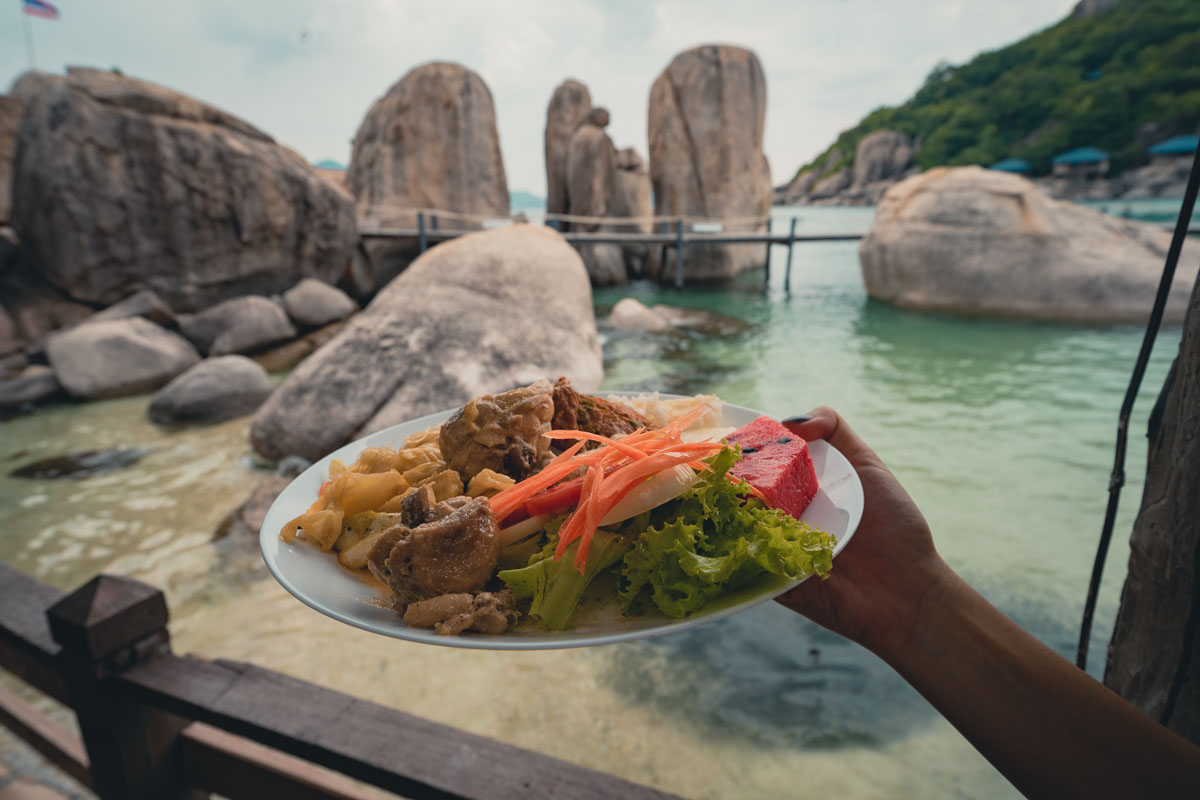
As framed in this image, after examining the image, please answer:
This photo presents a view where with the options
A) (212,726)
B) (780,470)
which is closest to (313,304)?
(212,726)

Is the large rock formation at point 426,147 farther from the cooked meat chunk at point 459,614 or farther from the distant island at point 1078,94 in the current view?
the distant island at point 1078,94

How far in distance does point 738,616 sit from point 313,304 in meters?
11.7

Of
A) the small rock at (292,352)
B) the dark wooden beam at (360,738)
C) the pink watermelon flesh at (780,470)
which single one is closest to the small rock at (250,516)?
the dark wooden beam at (360,738)

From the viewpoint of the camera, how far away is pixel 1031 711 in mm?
1291

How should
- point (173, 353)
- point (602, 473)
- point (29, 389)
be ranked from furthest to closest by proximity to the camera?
1. point (173, 353)
2. point (29, 389)
3. point (602, 473)

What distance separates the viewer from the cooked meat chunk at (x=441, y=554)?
3.78ft

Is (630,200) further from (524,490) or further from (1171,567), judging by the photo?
(1171,567)

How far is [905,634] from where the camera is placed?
1640 millimetres

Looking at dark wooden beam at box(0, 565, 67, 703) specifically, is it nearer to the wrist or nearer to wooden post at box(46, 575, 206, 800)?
wooden post at box(46, 575, 206, 800)

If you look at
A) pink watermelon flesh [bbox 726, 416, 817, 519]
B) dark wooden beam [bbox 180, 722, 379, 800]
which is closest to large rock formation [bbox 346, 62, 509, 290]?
dark wooden beam [bbox 180, 722, 379, 800]

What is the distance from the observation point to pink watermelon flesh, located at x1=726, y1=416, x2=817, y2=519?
4.37 feet

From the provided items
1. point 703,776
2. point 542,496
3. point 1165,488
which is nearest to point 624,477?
point 542,496

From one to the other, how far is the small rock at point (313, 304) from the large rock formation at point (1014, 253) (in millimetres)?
14044

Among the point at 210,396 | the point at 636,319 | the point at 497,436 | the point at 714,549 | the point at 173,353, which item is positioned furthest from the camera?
the point at 636,319
